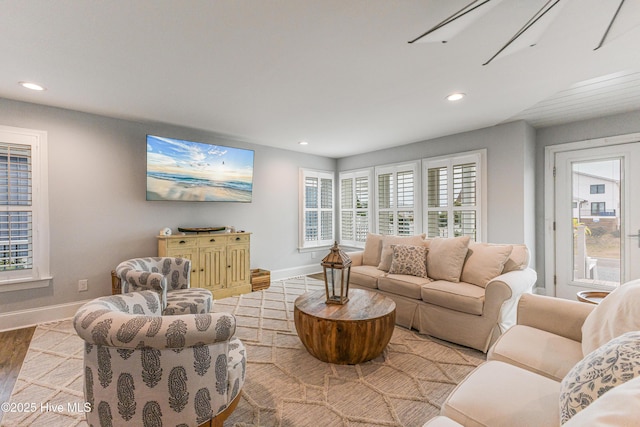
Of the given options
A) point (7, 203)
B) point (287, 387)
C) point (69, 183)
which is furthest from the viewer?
point (69, 183)

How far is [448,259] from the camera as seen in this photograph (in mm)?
3174

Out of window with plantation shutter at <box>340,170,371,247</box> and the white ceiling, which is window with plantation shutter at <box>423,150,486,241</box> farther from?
window with plantation shutter at <box>340,170,371,247</box>

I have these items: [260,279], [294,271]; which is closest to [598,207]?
[294,271]

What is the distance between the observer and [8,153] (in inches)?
122

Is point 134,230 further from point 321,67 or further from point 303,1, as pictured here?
point 303,1

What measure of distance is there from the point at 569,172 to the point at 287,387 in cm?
437

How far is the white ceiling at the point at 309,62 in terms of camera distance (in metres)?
1.73

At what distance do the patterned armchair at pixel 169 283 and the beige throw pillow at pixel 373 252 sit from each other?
7.02 ft

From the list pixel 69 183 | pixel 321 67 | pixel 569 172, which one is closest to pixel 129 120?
pixel 69 183

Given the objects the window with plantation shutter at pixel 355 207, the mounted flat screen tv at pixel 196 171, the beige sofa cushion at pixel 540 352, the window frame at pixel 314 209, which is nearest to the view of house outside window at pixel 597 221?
the beige sofa cushion at pixel 540 352

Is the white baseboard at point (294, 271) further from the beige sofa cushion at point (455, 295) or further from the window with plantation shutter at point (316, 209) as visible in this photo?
the beige sofa cushion at point (455, 295)

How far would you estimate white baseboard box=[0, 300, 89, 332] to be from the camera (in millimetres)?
3115

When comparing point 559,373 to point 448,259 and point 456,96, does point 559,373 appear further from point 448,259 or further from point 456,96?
point 456,96

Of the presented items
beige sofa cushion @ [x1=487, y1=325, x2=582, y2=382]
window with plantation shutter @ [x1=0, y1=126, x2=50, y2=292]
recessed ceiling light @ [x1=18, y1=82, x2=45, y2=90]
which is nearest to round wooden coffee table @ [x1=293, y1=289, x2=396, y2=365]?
beige sofa cushion @ [x1=487, y1=325, x2=582, y2=382]
